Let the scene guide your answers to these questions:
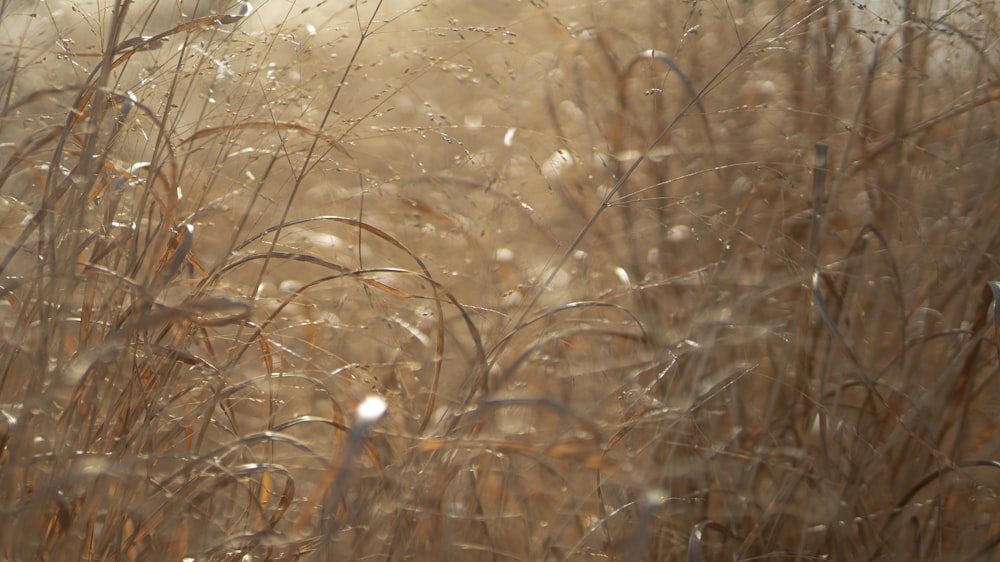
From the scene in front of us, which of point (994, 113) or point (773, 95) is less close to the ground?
point (773, 95)

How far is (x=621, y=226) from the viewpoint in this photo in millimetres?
1479

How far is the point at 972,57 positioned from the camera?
4.25 ft

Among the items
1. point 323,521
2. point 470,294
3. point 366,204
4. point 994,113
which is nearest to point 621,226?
point 470,294

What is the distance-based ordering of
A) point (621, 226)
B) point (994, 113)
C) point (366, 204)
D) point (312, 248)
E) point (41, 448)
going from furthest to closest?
point (366, 204), point (621, 226), point (312, 248), point (994, 113), point (41, 448)

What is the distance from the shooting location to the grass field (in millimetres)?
840

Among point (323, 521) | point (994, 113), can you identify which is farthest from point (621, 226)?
point (323, 521)

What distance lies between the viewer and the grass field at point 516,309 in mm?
840

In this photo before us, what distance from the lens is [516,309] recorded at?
1025 mm

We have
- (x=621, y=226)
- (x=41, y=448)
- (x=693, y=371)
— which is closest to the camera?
(x=41, y=448)

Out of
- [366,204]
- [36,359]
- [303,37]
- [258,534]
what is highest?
[303,37]

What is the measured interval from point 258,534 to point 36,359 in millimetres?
234

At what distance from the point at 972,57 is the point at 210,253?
117cm

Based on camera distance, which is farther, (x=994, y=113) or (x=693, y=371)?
(x=994, y=113)

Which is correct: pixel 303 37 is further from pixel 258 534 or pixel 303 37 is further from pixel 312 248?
pixel 258 534
